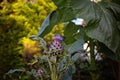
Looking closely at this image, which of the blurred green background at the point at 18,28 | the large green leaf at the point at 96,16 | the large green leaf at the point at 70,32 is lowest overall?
the blurred green background at the point at 18,28

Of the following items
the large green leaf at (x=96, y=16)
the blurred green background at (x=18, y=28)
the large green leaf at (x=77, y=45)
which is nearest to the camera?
the large green leaf at (x=96, y=16)

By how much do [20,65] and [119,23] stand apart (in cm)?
205

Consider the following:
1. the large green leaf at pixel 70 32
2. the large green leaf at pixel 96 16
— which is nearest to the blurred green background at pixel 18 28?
the large green leaf at pixel 70 32

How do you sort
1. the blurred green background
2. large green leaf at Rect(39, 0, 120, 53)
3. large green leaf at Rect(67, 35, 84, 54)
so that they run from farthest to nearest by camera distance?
the blurred green background, large green leaf at Rect(67, 35, 84, 54), large green leaf at Rect(39, 0, 120, 53)

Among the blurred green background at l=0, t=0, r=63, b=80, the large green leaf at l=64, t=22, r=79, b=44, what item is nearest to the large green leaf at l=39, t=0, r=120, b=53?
the large green leaf at l=64, t=22, r=79, b=44

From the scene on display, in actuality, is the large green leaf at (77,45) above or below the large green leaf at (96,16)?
below

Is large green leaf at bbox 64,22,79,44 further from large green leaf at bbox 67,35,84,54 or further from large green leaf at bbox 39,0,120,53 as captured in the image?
large green leaf at bbox 39,0,120,53

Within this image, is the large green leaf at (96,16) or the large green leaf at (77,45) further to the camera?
the large green leaf at (77,45)

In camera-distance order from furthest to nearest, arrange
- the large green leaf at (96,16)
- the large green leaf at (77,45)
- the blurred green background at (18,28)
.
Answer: the blurred green background at (18,28) < the large green leaf at (77,45) < the large green leaf at (96,16)

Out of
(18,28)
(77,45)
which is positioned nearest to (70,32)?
(77,45)

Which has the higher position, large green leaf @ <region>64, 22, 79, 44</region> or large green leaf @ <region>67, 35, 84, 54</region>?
large green leaf @ <region>64, 22, 79, 44</region>

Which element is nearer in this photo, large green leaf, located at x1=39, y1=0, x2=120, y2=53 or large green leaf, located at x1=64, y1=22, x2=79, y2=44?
large green leaf, located at x1=39, y1=0, x2=120, y2=53

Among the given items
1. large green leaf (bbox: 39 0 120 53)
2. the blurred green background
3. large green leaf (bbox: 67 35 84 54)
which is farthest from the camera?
the blurred green background

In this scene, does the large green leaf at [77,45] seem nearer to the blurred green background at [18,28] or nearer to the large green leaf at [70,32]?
the large green leaf at [70,32]
